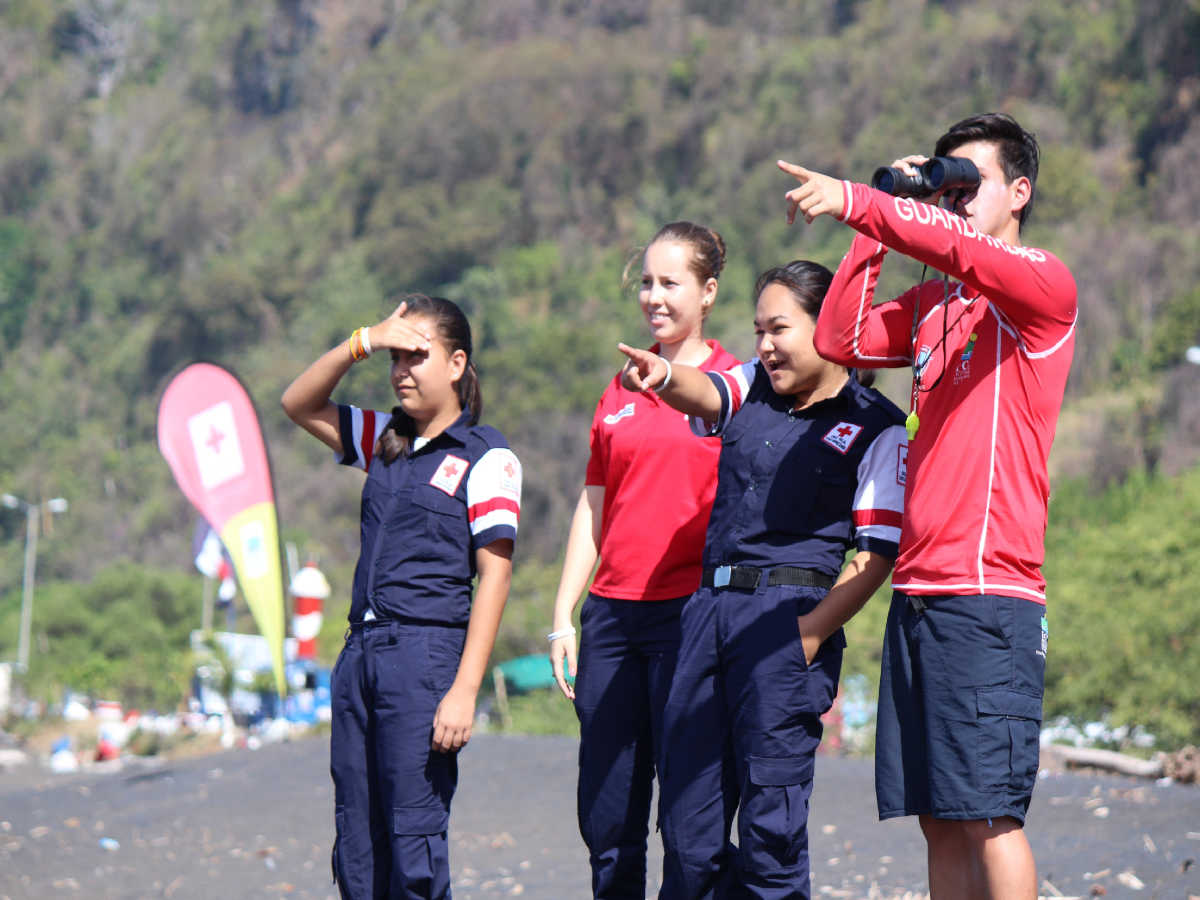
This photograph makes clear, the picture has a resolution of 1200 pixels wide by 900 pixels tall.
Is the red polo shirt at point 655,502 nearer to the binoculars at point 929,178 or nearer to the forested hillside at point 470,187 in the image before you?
the binoculars at point 929,178

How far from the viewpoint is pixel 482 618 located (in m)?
3.82

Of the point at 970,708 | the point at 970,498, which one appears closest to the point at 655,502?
the point at 970,498

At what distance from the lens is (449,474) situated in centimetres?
395

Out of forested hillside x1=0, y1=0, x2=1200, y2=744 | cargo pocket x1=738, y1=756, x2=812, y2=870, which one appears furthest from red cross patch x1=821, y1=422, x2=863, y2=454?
forested hillside x1=0, y1=0, x2=1200, y2=744

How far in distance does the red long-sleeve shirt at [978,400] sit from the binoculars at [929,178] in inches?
3.7

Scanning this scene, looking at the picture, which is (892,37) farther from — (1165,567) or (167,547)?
(1165,567)

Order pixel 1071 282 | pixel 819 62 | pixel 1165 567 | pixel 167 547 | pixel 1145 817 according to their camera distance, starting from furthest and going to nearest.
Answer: pixel 819 62, pixel 167 547, pixel 1165 567, pixel 1145 817, pixel 1071 282

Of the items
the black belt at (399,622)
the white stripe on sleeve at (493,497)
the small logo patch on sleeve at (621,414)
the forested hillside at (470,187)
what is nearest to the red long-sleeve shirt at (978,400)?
the small logo patch on sleeve at (621,414)

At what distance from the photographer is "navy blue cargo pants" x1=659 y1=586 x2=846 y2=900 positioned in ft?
11.0

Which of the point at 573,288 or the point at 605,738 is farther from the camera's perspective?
the point at 573,288

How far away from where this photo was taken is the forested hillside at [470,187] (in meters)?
45.2

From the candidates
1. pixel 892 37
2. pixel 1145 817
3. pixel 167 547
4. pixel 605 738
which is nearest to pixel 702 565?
pixel 605 738

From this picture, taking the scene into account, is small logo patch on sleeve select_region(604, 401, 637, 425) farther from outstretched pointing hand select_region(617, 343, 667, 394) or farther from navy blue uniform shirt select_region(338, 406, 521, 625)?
outstretched pointing hand select_region(617, 343, 667, 394)

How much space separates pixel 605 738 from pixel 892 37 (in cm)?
6033
